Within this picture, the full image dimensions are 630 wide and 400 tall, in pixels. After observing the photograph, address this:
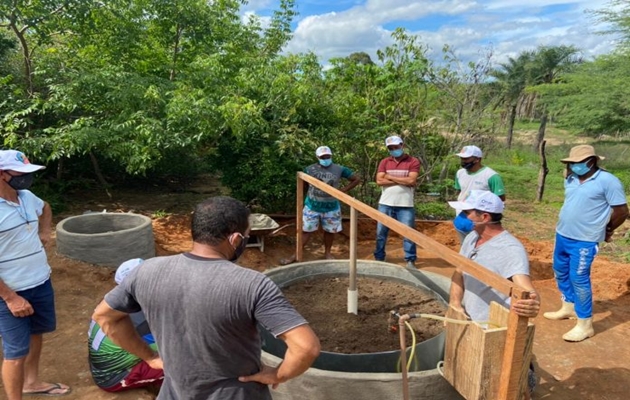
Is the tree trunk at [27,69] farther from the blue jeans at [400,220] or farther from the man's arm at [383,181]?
the blue jeans at [400,220]

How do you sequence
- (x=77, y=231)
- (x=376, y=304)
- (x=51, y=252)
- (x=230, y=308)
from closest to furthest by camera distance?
(x=230, y=308) < (x=376, y=304) < (x=51, y=252) < (x=77, y=231)

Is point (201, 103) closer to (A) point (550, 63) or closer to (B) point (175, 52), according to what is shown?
(B) point (175, 52)

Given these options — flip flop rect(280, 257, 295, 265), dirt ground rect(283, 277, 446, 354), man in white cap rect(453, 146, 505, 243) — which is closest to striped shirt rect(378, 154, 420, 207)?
man in white cap rect(453, 146, 505, 243)

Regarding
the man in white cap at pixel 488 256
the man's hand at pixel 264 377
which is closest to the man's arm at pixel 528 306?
the man in white cap at pixel 488 256

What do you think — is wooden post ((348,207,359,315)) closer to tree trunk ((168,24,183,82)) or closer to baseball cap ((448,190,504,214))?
baseball cap ((448,190,504,214))

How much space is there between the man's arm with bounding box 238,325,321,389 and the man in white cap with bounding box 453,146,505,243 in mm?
3197

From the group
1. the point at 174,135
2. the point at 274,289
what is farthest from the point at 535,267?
the point at 274,289

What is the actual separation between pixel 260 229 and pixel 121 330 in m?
4.49

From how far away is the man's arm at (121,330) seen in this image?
1.76m

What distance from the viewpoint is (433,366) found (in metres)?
2.91

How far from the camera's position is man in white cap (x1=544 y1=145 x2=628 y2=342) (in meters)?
3.91

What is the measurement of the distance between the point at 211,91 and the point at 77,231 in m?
3.00

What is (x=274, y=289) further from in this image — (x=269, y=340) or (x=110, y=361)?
(x=110, y=361)

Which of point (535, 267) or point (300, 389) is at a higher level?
point (300, 389)
